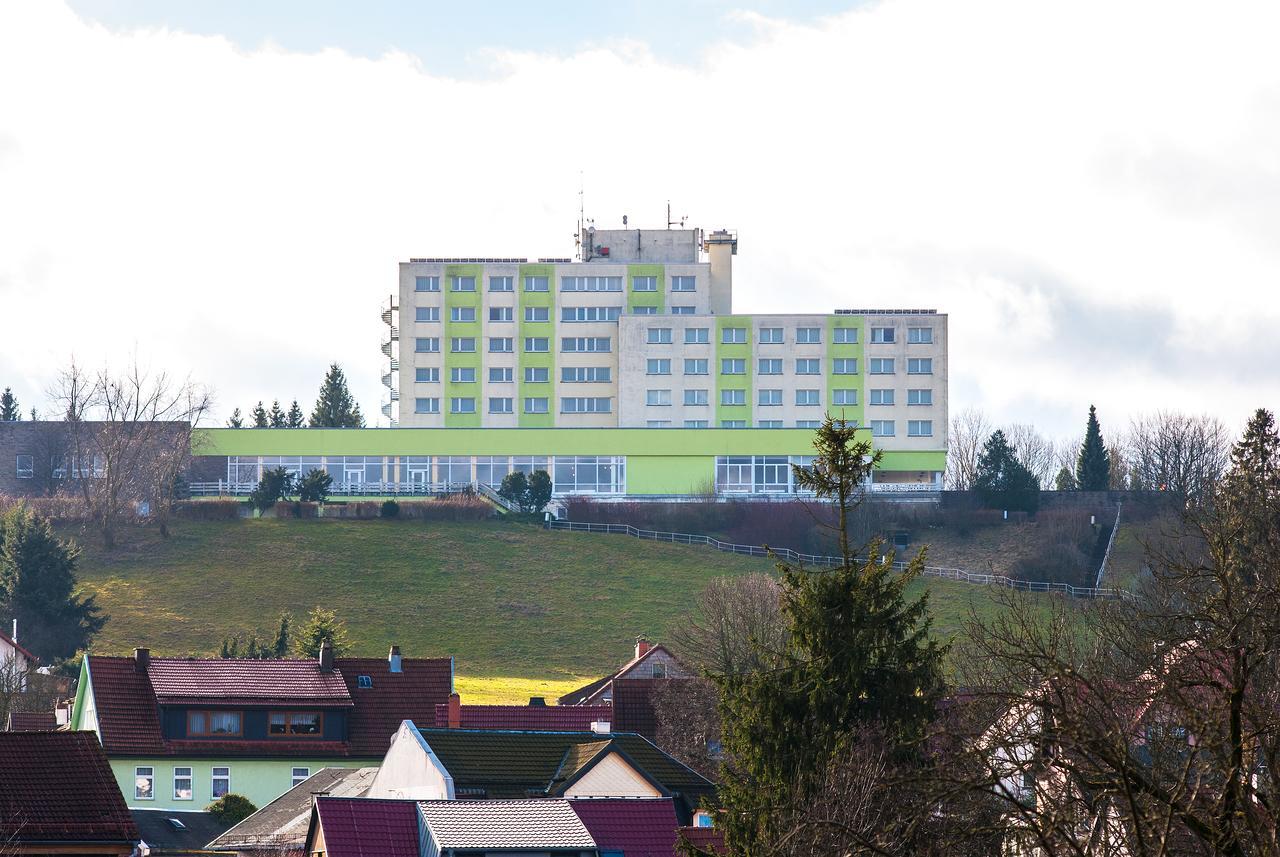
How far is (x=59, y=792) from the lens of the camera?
84.9ft

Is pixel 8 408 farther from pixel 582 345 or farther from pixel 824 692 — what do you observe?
pixel 824 692

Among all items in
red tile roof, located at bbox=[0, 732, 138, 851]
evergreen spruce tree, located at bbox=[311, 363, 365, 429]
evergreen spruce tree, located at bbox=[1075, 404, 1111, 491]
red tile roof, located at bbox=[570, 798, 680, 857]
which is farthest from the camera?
evergreen spruce tree, located at bbox=[311, 363, 365, 429]

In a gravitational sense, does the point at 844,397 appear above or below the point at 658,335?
below

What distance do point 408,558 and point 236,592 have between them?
8.17 metres

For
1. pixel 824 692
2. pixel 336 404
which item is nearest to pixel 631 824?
pixel 824 692

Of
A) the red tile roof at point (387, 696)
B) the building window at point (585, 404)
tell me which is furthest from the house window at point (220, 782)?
the building window at point (585, 404)

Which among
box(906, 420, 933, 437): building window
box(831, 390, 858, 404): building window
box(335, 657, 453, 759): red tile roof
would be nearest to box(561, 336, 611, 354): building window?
box(831, 390, 858, 404): building window

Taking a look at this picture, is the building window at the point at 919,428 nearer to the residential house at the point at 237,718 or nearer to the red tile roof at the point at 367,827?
the residential house at the point at 237,718

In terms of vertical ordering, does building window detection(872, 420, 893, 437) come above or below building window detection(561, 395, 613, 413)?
below

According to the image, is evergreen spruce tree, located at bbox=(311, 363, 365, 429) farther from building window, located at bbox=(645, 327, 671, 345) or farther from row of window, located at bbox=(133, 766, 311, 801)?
row of window, located at bbox=(133, 766, 311, 801)

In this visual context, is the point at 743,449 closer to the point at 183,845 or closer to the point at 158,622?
the point at 158,622

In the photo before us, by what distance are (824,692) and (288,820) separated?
16.5 meters

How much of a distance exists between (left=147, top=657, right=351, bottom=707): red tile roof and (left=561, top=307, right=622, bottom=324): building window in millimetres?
57683

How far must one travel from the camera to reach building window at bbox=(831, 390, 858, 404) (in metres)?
102
